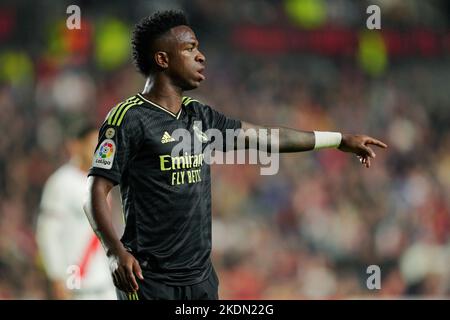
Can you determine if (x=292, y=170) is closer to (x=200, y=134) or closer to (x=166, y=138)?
(x=200, y=134)

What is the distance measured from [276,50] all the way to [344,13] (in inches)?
41.2

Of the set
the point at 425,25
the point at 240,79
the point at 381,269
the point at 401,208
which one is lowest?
the point at 381,269

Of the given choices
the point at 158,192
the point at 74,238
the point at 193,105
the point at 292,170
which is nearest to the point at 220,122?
the point at 193,105

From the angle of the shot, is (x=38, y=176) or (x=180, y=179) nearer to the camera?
(x=180, y=179)

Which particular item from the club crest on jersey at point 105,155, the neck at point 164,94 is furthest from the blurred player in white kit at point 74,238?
the club crest on jersey at point 105,155

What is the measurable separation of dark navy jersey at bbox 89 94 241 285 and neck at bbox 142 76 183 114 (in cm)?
6

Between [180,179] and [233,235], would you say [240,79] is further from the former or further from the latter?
[180,179]

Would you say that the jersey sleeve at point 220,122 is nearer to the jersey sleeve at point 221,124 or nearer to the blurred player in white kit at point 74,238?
the jersey sleeve at point 221,124

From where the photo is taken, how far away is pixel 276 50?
38.4 ft

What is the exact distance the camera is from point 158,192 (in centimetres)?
416
